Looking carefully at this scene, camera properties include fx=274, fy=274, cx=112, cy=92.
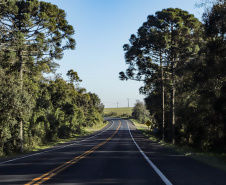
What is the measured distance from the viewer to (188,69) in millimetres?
21312

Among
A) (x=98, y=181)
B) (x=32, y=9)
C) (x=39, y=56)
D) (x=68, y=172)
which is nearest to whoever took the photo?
(x=98, y=181)

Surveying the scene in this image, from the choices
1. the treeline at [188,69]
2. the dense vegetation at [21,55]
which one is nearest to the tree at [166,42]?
the treeline at [188,69]

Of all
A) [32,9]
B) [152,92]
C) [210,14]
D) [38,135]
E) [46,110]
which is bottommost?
[38,135]

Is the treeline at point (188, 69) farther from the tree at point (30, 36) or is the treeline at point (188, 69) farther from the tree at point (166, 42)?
the tree at point (30, 36)

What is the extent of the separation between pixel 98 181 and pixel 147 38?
27.9m

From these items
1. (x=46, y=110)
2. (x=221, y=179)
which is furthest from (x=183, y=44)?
(x=221, y=179)

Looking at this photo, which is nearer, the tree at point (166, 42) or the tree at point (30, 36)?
the tree at point (30, 36)

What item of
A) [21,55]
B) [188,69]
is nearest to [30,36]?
[21,55]

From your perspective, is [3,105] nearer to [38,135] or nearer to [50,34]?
[50,34]

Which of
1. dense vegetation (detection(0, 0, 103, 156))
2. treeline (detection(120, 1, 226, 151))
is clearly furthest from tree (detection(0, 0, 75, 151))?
treeline (detection(120, 1, 226, 151))

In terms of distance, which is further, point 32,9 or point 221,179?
point 32,9

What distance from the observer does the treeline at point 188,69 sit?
18141mm

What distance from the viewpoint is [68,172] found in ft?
33.1

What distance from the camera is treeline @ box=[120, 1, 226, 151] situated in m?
18.1
